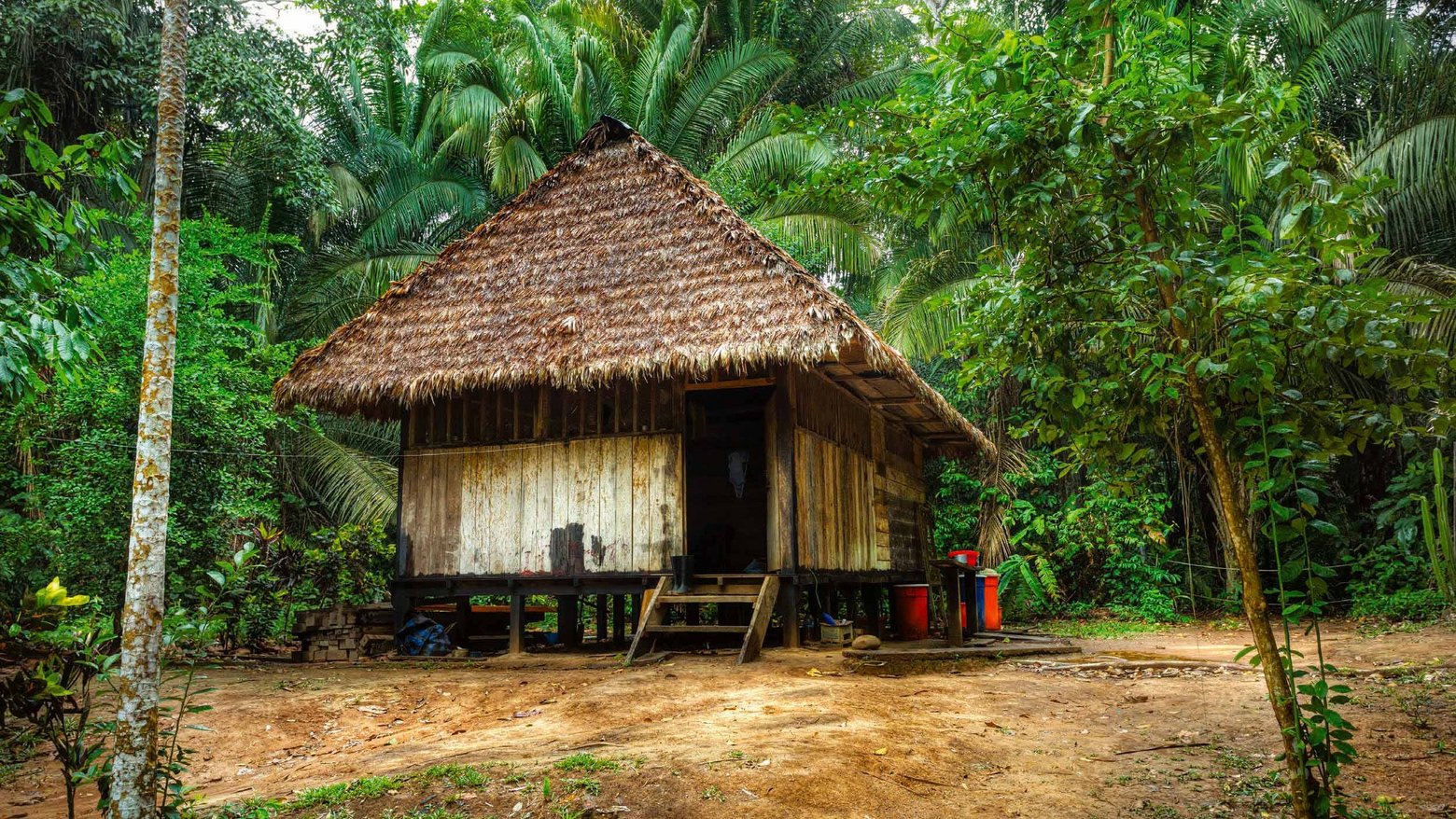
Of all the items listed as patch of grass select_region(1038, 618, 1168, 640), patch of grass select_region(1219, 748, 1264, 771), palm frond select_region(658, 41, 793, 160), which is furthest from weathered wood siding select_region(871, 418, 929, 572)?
patch of grass select_region(1219, 748, 1264, 771)

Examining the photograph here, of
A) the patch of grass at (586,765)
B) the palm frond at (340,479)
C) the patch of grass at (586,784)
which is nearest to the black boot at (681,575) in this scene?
the patch of grass at (586,765)

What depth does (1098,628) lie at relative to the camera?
42.0 ft

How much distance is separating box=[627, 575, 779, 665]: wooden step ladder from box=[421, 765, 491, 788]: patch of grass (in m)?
3.44

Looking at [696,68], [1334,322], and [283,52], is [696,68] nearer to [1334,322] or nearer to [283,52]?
[283,52]

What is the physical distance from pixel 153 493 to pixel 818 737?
3219mm

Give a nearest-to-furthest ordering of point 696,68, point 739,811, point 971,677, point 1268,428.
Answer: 1. point 1268,428
2. point 739,811
3. point 971,677
4. point 696,68

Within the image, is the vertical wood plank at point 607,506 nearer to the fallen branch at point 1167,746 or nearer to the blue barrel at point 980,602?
the blue barrel at point 980,602

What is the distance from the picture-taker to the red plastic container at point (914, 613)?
10.8 m

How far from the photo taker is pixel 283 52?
13.8 m

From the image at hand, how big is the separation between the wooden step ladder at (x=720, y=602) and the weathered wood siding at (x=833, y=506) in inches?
23.3

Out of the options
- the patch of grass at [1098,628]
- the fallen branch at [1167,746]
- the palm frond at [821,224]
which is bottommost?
the patch of grass at [1098,628]

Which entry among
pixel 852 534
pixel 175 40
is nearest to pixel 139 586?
pixel 175 40

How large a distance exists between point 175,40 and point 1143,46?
4138 mm

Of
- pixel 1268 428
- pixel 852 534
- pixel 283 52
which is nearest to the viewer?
pixel 1268 428
